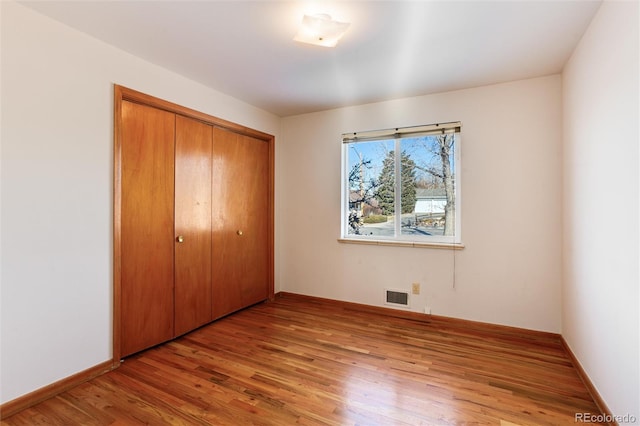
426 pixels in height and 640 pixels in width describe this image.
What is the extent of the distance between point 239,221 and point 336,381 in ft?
6.77

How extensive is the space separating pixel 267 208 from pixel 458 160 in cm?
231

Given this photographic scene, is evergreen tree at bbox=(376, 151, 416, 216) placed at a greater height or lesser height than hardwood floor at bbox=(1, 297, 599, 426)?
greater

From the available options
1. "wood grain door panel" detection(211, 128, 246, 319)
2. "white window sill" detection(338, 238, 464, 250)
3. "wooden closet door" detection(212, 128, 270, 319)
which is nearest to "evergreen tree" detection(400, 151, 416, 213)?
"white window sill" detection(338, 238, 464, 250)

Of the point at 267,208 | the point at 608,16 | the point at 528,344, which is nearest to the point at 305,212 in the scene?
the point at 267,208

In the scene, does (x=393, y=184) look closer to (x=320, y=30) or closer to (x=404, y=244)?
(x=404, y=244)

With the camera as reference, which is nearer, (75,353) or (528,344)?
(75,353)

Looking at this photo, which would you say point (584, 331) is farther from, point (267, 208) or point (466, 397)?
point (267, 208)

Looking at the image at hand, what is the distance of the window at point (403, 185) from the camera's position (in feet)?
10.4

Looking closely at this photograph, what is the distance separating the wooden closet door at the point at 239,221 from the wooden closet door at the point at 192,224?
4.2 inches

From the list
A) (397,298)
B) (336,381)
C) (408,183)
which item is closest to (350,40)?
(408,183)

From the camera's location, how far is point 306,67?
2.60 meters

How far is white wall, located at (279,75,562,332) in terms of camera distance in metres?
2.75

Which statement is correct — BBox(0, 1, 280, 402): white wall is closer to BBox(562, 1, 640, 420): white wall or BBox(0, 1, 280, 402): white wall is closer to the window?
the window

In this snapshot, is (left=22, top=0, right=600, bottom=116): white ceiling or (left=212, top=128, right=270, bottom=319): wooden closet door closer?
(left=22, top=0, right=600, bottom=116): white ceiling
